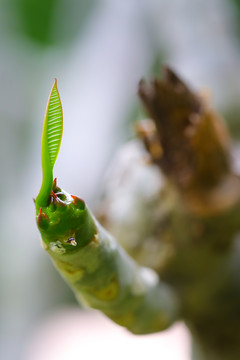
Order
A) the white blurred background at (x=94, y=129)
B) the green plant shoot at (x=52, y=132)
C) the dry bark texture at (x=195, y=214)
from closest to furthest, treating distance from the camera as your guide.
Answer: the green plant shoot at (x=52, y=132) → the dry bark texture at (x=195, y=214) → the white blurred background at (x=94, y=129)

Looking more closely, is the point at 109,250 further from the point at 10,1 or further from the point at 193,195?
the point at 10,1

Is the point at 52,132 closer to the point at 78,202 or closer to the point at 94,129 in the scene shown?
the point at 78,202

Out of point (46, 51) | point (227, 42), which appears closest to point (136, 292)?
point (227, 42)

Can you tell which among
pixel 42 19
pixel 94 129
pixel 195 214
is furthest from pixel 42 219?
pixel 42 19

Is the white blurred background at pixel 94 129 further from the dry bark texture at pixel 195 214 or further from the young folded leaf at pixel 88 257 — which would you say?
the young folded leaf at pixel 88 257

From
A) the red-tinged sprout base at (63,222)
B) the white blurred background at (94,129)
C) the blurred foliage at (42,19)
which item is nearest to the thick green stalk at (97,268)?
the red-tinged sprout base at (63,222)

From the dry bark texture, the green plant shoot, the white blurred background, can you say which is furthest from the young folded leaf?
Result: the white blurred background
